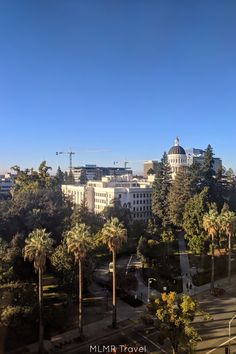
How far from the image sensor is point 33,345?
36969 mm

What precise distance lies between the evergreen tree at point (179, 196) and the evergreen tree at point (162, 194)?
322 centimetres

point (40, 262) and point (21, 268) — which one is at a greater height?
point (40, 262)

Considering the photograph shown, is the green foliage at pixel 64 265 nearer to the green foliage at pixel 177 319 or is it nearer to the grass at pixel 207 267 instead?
the green foliage at pixel 177 319

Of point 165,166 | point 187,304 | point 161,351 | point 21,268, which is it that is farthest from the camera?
point 165,166

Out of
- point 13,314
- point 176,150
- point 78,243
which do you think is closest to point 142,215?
point 176,150

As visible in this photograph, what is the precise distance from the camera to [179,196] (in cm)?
8556

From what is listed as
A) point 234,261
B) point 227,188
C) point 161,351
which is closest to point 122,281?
point 161,351

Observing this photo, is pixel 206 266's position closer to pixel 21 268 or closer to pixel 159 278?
pixel 159 278

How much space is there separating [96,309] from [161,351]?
13318mm

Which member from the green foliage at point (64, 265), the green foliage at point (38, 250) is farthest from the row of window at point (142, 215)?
the green foliage at point (38, 250)

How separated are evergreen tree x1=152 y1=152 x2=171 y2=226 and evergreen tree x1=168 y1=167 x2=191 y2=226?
3.22m

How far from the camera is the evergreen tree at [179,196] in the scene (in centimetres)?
8319

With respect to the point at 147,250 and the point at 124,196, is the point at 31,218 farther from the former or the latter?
the point at 124,196

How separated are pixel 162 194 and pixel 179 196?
8.07 m
